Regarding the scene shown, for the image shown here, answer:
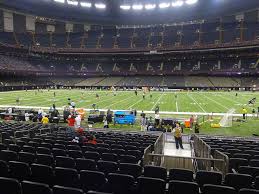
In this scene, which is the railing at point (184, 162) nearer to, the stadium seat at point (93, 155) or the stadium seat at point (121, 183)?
the stadium seat at point (93, 155)

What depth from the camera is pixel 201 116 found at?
28.4m

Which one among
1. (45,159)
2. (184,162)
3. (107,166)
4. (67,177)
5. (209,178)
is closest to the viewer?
(67,177)

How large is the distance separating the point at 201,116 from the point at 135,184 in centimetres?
2377

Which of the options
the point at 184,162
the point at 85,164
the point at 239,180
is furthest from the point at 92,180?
the point at 184,162

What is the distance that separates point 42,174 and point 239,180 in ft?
14.4

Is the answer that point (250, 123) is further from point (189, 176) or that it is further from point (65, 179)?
point (65, 179)

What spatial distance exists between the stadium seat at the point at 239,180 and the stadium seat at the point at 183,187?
1.33m

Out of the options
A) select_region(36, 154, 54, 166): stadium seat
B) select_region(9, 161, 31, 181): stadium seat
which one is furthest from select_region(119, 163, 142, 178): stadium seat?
select_region(9, 161, 31, 181): stadium seat

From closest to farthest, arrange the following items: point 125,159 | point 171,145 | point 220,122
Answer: point 125,159, point 171,145, point 220,122

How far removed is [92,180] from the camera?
19.1 ft

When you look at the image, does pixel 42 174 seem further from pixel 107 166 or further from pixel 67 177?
pixel 107 166

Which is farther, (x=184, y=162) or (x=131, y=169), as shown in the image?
(x=184, y=162)

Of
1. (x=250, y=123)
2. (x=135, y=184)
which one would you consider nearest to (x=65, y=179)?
(x=135, y=184)

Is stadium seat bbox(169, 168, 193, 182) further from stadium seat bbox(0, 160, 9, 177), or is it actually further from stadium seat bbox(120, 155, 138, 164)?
stadium seat bbox(0, 160, 9, 177)
